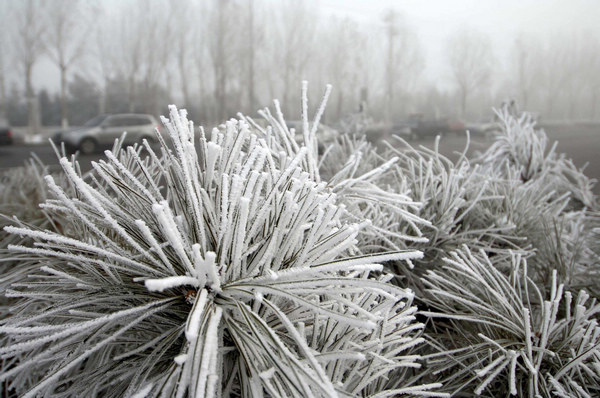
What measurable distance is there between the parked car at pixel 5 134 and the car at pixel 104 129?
14.7 inches

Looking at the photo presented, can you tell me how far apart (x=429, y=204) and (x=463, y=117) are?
401 centimetres

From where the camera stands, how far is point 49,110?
3.48 m

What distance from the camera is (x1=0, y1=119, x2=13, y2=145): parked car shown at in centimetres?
345

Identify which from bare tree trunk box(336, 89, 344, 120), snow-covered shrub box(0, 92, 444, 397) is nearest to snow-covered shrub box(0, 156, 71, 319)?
snow-covered shrub box(0, 92, 444, 397)

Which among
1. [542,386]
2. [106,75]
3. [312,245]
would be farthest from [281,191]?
[106,75]

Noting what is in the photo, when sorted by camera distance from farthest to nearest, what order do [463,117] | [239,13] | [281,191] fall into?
[463,117] < [239,13] < [281,191]

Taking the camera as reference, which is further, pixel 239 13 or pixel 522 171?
pixel 239 13

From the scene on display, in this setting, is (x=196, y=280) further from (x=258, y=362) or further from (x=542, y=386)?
(x=542, y=386)

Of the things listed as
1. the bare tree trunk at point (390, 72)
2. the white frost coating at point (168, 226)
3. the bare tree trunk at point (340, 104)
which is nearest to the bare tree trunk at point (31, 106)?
the bare tree trunk at point (340, 104)

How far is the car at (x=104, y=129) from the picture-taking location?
3162 mm

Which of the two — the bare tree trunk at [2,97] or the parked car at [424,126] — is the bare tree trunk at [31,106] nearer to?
the bare tree trunk at [2,97]

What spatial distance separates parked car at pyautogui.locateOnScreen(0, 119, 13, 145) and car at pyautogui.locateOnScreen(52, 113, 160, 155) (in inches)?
14.7

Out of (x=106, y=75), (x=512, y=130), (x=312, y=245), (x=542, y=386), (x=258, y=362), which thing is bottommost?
(x=542, y=386)

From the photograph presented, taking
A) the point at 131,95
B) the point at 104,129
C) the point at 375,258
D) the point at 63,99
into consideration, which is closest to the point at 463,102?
the point at 131,95
